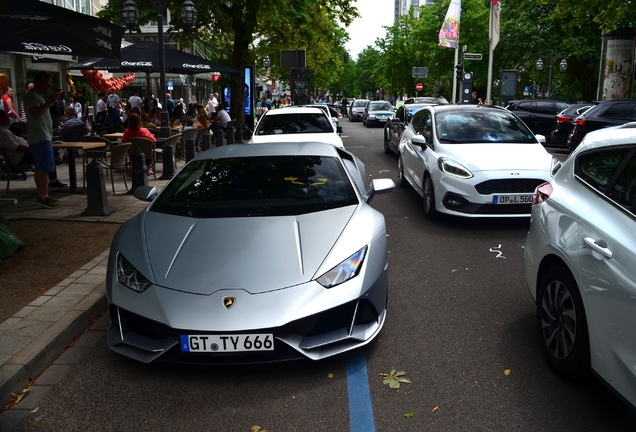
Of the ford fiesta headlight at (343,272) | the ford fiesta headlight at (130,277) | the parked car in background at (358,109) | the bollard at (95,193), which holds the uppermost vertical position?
the ford fiesta headlight at (343,272)

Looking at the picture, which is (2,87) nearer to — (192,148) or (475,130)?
(192,148)

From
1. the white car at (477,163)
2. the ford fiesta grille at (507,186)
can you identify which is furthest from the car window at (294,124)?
the ford fiesta grille at (507,186)

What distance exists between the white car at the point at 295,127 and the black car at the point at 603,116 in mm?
7821

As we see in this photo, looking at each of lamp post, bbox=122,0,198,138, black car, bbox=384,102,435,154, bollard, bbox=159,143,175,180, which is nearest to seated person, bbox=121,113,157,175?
bollard, bbox=159,143,175,180

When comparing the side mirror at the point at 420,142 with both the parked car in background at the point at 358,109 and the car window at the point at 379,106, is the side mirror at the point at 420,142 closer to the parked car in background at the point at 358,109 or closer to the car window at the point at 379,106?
the car window at the point at 379,106

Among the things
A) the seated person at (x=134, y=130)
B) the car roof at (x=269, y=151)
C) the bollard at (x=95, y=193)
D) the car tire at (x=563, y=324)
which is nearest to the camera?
the car tire at (x=563, y=324)

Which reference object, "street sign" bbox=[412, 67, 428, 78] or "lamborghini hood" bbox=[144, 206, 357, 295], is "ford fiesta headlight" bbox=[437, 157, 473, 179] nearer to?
"lamborghini hood" bbox=[144, 206, 357, 295]

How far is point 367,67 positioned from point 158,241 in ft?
378

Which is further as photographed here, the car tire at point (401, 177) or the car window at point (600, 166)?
the car tire at point (401, 177)

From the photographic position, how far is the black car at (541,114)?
2423 cm

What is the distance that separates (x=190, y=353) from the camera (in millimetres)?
3932

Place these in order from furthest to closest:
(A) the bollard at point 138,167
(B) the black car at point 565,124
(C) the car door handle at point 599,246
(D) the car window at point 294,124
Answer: (B) the black car at point 565,124, (D) the car window at point 294,124, (A) the bollard at point 138,167, (C) the car door handle at point 599,246

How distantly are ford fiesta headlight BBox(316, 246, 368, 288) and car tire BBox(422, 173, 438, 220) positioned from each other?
194 inches

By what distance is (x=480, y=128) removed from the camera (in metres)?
9.93
